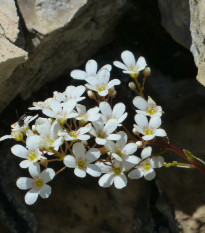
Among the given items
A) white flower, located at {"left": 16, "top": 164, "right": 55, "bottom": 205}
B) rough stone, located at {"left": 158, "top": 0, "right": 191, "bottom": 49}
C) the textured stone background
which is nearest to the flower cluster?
white flower, located at {"left": 16, "top": 164, "right": 55, "bottom": 205}

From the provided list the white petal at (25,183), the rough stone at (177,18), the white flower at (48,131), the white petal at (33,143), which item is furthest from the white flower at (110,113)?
the rough stone at (177,18)

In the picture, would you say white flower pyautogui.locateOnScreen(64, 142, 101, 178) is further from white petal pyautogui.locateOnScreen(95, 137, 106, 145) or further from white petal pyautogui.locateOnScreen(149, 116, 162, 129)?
white petal pyautogui.locateOnScreen(149, 116, 162, 129)

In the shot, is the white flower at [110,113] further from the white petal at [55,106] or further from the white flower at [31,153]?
the white flower at [31,153]

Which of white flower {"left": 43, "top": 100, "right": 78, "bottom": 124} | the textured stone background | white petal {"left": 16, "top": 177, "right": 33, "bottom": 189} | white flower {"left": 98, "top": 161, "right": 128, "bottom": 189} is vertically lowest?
the textured stone background

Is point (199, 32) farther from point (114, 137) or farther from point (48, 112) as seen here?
point (48, 112)

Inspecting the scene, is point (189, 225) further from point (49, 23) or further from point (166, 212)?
point (49, 23)

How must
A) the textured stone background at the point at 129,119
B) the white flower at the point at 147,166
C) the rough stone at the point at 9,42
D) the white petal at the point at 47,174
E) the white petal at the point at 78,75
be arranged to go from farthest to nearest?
the textured stone background at the point at 129,119 → the rough stone at the point at 9,42 → the white petal at the point at 78,75 → the white flower at the point at 147,166 → the white petal at the point at 47,174

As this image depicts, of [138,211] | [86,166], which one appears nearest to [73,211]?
[138,211]
